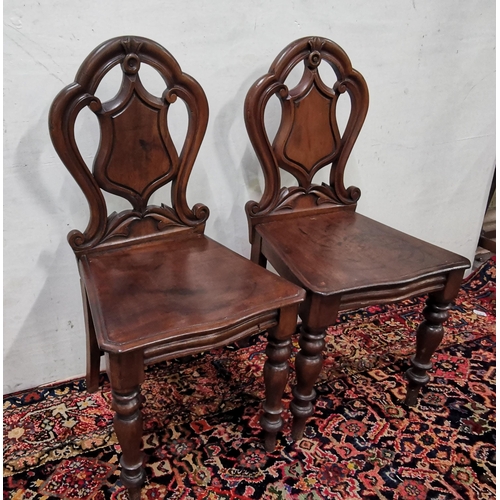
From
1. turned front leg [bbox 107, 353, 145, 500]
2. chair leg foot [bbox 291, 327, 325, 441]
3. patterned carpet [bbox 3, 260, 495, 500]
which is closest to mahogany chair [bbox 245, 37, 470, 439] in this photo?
chair leg foot [bbox 291, 327, 325, 441]

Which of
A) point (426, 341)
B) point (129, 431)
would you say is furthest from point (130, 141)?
point (426, 341)

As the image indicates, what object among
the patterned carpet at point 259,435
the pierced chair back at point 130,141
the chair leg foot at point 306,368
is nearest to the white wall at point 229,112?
the pierced chair back at point 130,141

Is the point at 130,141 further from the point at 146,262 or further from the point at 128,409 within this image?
the point at 128,409

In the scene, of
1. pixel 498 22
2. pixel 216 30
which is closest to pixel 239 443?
pixel 216 30

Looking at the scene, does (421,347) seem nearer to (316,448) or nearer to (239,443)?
(316,448)

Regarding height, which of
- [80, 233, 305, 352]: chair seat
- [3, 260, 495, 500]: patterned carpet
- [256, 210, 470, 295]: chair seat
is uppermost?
[256, 210, 470, 295]: chair seat

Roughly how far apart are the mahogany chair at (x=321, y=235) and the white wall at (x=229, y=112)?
0.58 feet

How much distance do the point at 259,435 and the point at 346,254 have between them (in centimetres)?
66

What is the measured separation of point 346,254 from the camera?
1450 millimetres

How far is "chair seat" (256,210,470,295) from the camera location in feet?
4.33

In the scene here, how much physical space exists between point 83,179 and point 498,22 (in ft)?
5.81

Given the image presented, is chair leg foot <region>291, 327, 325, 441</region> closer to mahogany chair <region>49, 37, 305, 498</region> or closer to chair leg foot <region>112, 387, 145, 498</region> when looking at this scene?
mahogany chair <region>49, 37, 305, 498</region>

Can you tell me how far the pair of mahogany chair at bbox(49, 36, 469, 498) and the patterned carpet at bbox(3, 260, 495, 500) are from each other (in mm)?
110

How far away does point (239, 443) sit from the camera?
150 cm
